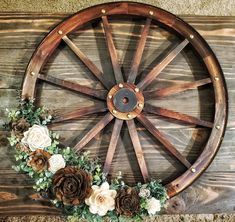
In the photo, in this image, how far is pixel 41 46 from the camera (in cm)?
111

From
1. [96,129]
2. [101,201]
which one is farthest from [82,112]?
[101,201]

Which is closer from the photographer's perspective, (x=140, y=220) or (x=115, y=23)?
(x=140, y=220)

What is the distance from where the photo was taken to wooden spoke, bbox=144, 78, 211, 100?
1.12 metres

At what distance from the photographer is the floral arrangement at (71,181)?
983mm

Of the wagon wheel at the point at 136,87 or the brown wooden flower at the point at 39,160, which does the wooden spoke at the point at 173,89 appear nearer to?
the wagon wheel at the point at 136,87

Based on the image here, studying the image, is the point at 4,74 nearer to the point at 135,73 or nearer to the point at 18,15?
the point at 18,15

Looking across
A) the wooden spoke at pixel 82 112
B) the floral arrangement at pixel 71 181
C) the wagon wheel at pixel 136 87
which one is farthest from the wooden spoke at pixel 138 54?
the floral arrangement at pixel 71 181

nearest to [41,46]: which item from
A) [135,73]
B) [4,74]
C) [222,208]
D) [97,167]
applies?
[4,74]

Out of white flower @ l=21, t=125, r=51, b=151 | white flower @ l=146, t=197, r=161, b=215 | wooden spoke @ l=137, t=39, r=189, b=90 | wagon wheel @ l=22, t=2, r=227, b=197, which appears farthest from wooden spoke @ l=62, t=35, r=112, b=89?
white flower @ l=146, t=197, r=161, b=215

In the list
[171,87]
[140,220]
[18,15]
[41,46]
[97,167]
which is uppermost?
[18,15]

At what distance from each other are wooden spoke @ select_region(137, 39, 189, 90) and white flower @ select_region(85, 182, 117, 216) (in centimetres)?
32

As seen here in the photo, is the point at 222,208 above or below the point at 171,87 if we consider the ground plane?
below

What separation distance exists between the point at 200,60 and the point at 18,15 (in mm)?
602

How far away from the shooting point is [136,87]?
1107 millimetres
